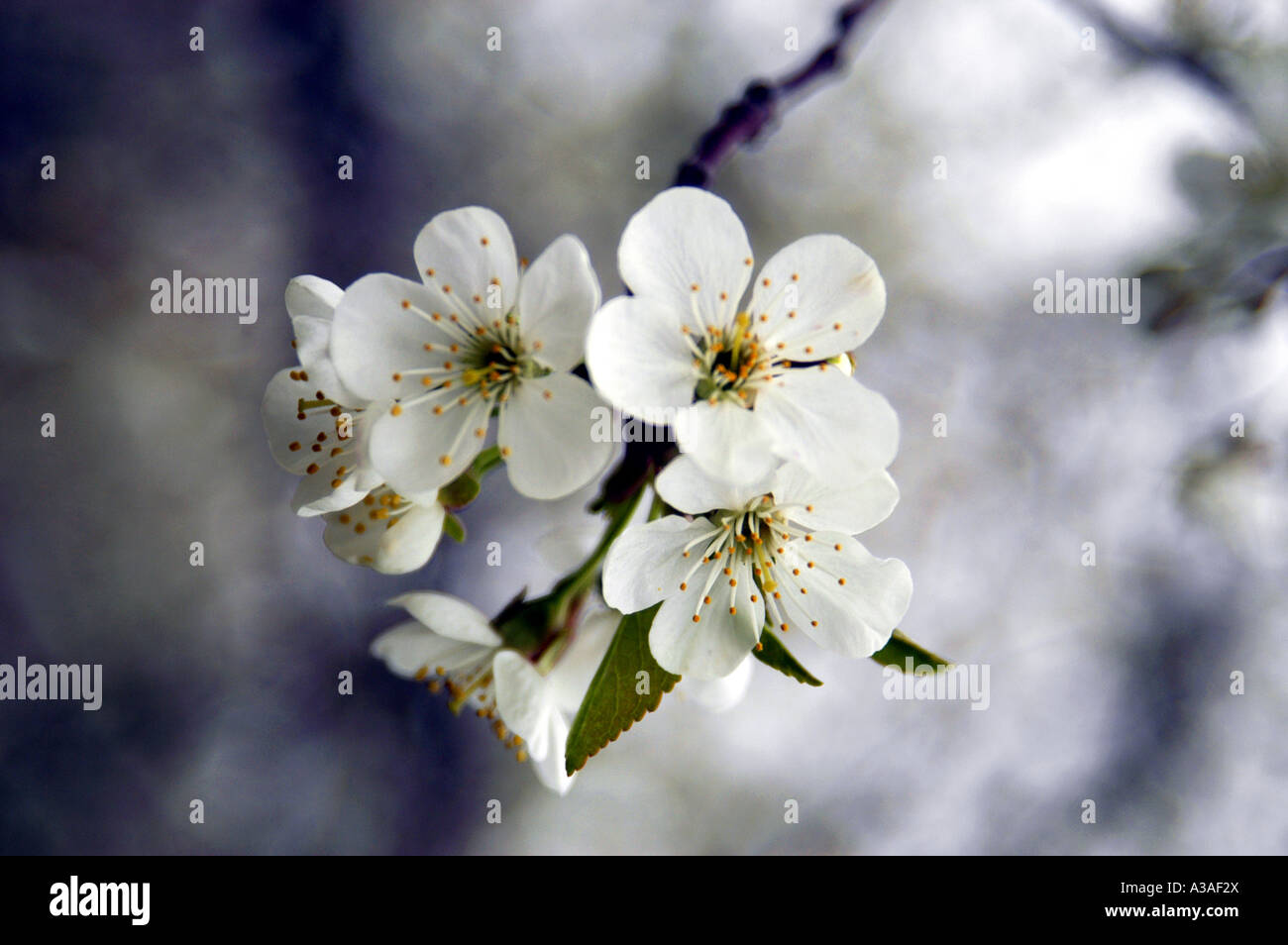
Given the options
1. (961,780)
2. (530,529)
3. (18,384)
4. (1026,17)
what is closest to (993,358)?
(1026,17)

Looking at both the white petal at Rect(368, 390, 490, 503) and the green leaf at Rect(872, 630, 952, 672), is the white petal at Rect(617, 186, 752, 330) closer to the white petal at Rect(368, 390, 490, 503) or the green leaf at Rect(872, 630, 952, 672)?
the white petal at Rect(368, 390, 490, 503)

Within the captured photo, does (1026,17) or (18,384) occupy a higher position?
(1026,17)

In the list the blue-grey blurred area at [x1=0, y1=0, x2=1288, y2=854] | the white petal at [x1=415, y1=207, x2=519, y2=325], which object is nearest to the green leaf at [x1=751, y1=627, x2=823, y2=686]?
the white petal at [x1=415, y1=207, x2=519, y2=325]

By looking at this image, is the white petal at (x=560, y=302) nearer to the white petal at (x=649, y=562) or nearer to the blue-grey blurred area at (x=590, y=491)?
the white petal at (x=649, y=562)

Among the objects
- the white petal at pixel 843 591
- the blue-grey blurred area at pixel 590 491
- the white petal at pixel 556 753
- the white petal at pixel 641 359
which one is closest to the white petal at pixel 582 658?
the white petal at pixel 556 753

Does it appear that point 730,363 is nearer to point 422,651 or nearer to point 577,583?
point 577,583

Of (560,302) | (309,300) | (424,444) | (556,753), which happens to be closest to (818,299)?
(560,302)
